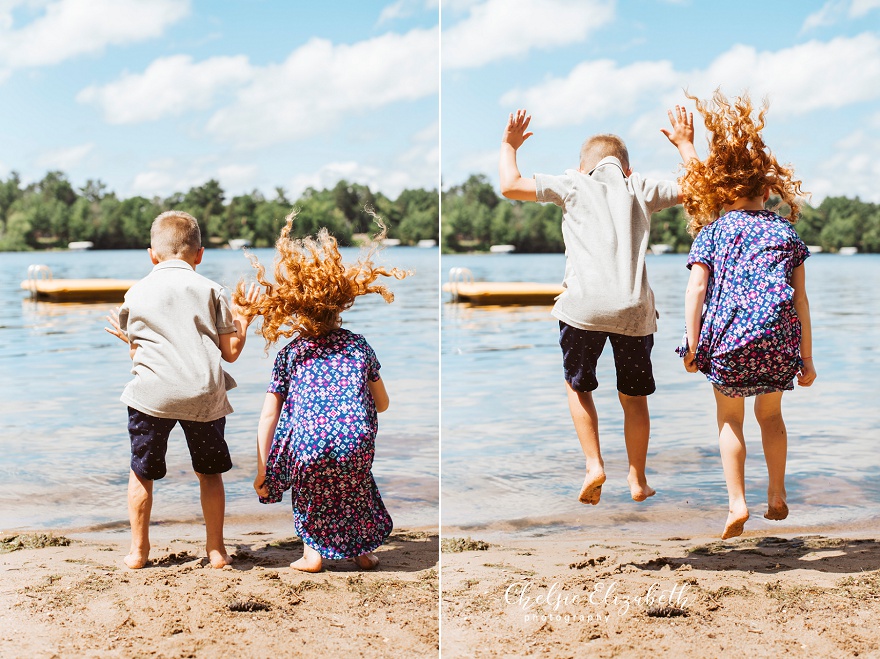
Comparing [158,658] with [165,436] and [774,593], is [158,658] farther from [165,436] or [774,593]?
[774,593]

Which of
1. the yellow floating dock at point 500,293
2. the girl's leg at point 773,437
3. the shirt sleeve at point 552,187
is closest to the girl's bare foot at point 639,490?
the girl's leg at point 773,437

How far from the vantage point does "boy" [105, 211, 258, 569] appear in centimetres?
337

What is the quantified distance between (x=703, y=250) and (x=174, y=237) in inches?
74.4

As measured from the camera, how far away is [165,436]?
3504 millimetres

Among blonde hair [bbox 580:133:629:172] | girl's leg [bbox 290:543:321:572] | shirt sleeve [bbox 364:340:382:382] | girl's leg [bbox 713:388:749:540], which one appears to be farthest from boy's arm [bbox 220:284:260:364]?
girl's leg [bbox 713:388:749:540]

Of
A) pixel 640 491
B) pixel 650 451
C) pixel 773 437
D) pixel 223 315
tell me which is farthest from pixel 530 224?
pixel 223 315

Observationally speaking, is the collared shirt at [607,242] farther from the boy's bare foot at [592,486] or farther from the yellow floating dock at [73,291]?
the yellow floating dock at [73,291]

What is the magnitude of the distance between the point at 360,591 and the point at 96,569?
1.11m

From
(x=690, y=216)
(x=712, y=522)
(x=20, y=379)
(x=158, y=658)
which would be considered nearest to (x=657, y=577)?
(x=712, y=522)

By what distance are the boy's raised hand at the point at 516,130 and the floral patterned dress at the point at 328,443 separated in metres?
0.91

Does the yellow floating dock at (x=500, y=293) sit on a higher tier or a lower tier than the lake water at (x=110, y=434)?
higher

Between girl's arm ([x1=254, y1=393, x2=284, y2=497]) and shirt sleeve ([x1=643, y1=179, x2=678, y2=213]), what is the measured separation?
152cm

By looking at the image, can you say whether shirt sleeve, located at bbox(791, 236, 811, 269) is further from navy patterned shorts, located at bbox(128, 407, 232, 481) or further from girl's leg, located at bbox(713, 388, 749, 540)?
navy patterned shorts, located at bbox(128, 407, 232, 481)

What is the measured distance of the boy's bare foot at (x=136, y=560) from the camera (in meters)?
3.70
